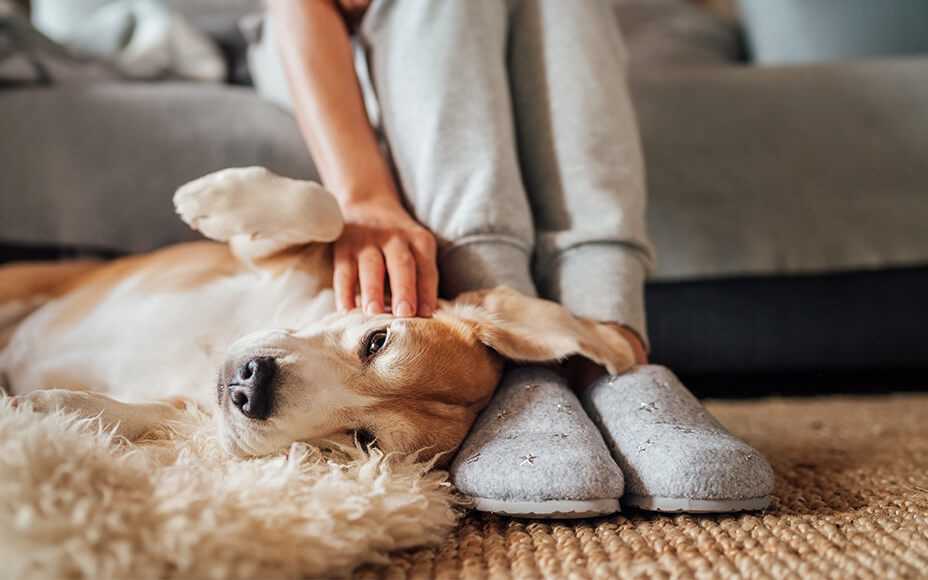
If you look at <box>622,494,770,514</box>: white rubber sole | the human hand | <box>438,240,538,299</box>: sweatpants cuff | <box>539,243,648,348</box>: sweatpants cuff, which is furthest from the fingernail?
<box>622,494,770,514</box>: white rubber sole

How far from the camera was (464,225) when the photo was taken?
1195 mm

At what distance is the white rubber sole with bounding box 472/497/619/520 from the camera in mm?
833

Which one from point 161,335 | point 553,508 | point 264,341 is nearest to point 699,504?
point 553,508

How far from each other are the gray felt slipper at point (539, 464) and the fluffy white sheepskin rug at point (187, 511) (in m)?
0.05

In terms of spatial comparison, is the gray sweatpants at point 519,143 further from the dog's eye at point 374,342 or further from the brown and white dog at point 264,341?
the dog's eye at point 374,342

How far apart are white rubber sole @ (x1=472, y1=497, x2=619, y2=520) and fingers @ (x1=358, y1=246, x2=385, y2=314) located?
32cm

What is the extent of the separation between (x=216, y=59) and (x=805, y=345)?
159cm

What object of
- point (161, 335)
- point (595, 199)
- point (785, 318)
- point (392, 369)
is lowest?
point (785, 318)

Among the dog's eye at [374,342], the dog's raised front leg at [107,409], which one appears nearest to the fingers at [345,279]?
the dog's eye at [374,342]

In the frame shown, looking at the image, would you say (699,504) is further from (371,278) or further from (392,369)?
(371,278)

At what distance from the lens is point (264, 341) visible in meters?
0.98

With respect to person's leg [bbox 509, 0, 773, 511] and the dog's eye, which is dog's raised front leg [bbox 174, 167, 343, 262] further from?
person's leg [bbox 509, 0, 773, 511]

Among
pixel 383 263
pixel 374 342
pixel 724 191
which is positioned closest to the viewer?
pixel 374 342

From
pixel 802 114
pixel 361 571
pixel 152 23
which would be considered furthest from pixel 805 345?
pixel 152 23
